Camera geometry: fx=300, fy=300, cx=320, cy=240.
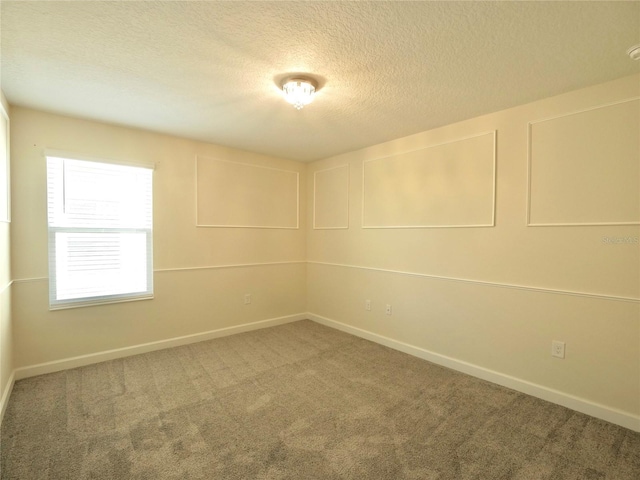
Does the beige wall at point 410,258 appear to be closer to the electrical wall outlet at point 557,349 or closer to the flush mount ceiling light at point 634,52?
the electrical wall outlet at point 557,349

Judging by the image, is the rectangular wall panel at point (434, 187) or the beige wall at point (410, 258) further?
the rectangular wall panel at point (434, 187)

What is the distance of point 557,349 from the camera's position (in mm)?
2387

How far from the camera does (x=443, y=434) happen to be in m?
2.02

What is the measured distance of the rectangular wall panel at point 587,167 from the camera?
81.4 inches

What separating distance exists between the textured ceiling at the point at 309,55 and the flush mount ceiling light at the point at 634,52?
0.04m

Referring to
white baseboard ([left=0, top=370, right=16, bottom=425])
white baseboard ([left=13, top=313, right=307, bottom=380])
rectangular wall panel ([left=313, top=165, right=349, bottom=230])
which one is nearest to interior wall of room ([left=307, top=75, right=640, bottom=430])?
rectangular wall panel ([left=313, top=165, right=349, bottom=230])

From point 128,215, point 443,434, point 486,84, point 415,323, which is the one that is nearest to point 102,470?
point 443,434

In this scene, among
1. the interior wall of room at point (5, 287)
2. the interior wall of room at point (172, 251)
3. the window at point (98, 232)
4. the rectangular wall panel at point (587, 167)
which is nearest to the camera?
the rectangular wall panel at point (587, 167)

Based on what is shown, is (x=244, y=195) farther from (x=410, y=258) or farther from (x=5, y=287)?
(x=5, y=287)

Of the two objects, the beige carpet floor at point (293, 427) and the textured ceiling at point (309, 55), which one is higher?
the textured ceiling at point (309, 55)

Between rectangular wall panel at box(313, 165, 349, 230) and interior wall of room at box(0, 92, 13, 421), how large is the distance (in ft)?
10.9

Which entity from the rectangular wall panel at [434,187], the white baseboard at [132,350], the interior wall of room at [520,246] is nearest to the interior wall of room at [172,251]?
the white baseboard at [132,350]

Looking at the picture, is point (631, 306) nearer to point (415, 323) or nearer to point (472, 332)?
point (472, 332)

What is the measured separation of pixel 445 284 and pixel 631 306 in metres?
1.33
